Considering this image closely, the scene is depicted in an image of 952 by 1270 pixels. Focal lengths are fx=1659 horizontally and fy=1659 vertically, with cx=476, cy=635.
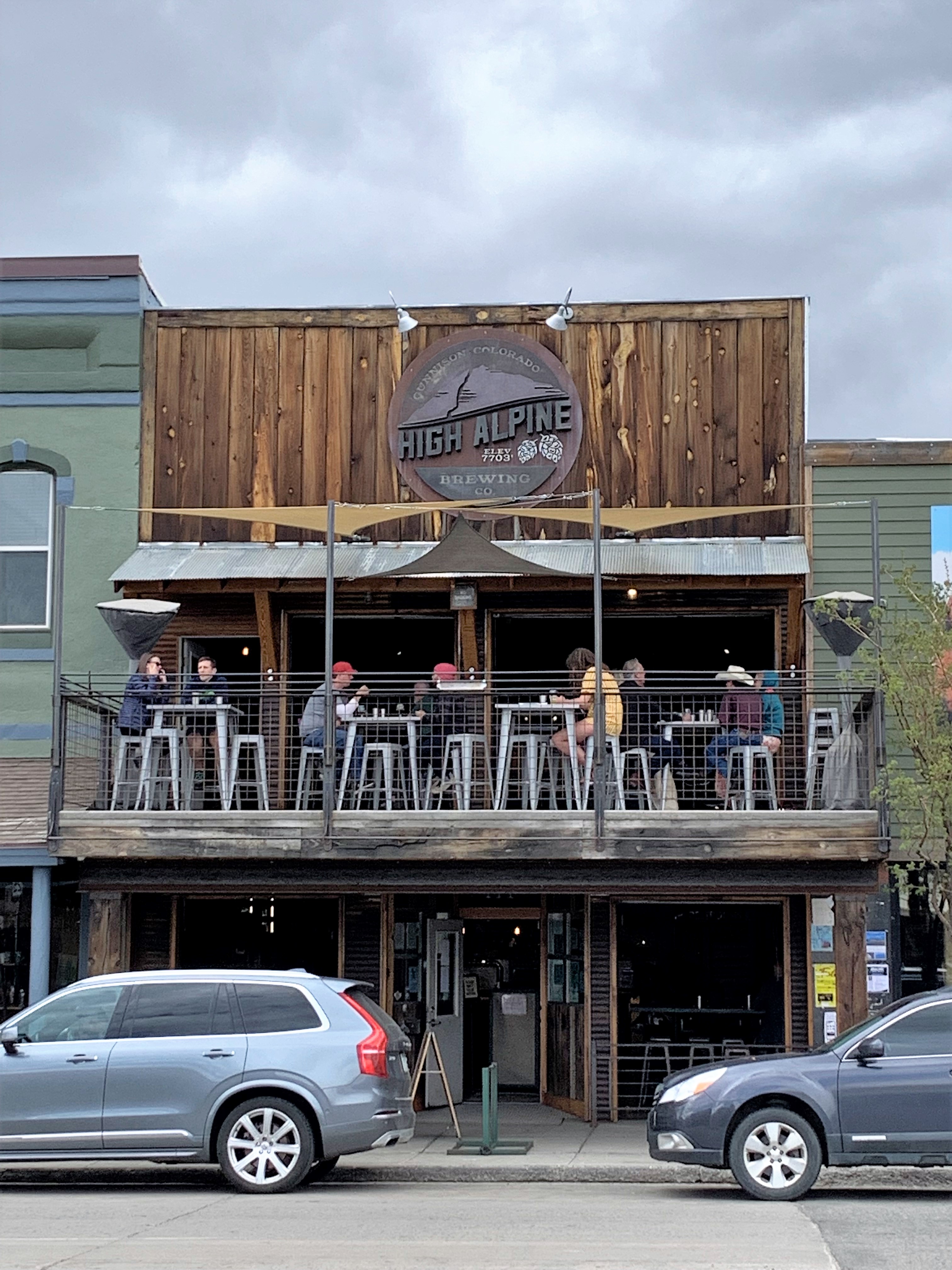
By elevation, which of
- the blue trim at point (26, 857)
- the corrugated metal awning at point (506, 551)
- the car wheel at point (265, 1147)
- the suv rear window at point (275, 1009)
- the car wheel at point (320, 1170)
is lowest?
the car wheel at point (320, 1170)

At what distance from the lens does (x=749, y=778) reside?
14.1 metres

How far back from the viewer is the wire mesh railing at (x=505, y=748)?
14055mm

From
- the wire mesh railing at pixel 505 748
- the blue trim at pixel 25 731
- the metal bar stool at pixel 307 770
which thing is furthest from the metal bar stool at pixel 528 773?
the blue trim at pixel 25 731

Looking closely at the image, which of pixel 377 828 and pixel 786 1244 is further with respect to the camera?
pixel 377 828

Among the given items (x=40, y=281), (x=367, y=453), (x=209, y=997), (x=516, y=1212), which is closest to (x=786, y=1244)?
(x=516, y=1212)

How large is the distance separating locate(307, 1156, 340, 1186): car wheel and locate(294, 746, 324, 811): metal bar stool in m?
2.98

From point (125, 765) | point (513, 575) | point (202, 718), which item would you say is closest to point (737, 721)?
point (513, 575)

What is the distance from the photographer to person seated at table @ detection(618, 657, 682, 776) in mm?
14312

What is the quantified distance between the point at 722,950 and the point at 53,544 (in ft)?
26.2

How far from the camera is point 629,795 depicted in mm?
14961

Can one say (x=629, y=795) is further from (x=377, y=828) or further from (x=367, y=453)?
(x=367, y=453)

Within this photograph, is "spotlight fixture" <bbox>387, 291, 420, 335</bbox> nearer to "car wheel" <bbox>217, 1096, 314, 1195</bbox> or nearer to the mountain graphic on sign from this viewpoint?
the mountain graphic on sign

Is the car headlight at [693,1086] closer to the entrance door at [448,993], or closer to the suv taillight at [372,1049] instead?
the suv taillight at [372,1049]

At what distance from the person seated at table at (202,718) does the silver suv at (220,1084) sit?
3086 millimetres
